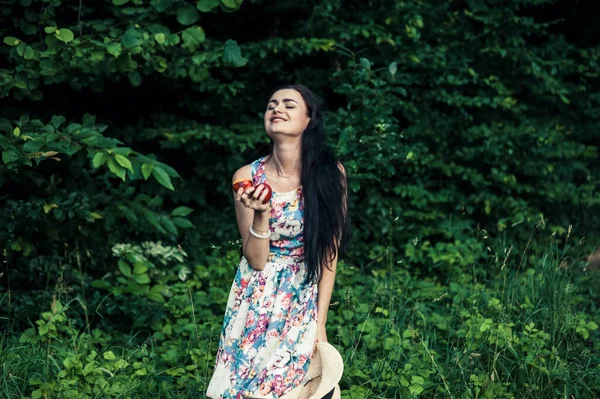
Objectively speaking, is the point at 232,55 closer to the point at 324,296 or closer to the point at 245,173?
the point at 245,173

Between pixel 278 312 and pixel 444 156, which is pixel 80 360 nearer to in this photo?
pixel 278 312

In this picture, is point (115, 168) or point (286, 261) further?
point (115, 168)

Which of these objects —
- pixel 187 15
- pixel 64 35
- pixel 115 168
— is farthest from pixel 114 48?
pixel 115 168

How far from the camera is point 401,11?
585 centimetres

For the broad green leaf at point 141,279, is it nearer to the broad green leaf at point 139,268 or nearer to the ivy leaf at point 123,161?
the broad green leaf at point 139,268

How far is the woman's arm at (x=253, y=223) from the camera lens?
2541mm

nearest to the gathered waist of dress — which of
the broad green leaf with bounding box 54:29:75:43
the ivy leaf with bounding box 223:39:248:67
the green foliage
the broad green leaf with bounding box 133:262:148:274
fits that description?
the green foliage

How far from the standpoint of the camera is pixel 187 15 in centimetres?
391

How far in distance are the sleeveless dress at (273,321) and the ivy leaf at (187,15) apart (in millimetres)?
1301

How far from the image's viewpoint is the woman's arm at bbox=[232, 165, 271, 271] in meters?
2.54

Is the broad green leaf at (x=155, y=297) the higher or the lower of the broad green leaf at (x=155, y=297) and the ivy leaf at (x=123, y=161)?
the lower

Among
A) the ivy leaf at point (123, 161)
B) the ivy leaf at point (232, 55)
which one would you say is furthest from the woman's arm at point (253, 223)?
the ivy leaf at point (232, 55)

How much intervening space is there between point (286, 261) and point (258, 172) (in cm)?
38

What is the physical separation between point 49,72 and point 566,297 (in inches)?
123
